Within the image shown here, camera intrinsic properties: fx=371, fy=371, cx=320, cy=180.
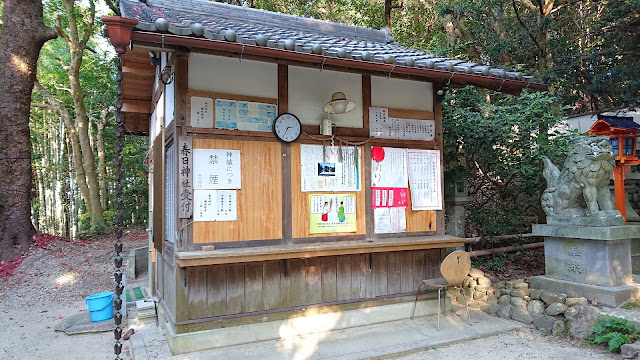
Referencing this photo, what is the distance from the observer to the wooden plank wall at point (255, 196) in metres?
4.70

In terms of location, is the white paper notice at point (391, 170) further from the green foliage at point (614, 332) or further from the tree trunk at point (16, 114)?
the tree trunk at point (16, 114)

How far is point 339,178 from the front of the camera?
212 inches

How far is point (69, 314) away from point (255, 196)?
16.1 ft

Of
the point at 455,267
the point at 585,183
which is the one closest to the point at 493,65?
the point at 585,183

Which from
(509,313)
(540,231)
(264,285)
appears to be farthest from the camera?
(540,231)

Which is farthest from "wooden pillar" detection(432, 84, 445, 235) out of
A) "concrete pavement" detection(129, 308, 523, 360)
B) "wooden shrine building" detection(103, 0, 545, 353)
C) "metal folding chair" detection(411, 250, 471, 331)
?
"concrete pavement" detection(129, 308, 523, 360)

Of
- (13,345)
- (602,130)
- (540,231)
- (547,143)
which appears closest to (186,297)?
(13,345)

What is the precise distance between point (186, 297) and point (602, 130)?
8169 millimetres

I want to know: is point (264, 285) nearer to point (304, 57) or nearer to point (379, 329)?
point (379, 329)

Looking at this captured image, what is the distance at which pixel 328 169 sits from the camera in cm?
533

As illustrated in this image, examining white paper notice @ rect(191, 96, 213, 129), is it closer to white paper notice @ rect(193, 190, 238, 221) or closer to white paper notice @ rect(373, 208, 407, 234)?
white paper notice @ rect(193, 190, 238, 221)

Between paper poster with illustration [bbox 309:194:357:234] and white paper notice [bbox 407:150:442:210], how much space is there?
1.07 metres

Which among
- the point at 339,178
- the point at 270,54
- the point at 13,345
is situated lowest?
the point at 13,345

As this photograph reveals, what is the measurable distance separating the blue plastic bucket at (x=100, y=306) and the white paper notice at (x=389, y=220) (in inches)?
174
